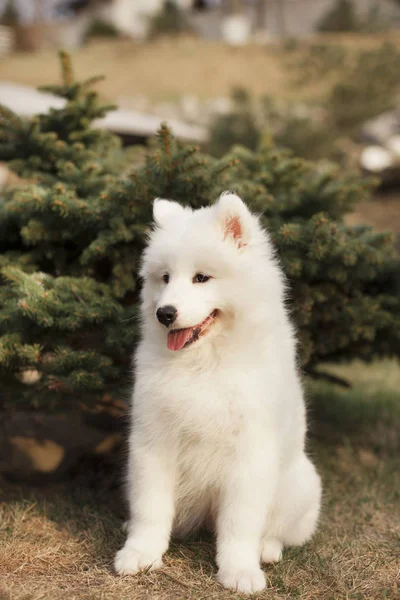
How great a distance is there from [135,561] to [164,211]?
1.67m

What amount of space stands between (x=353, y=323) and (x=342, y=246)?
580mm

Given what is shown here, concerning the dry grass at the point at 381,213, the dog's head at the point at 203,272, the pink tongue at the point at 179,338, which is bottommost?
the pink tongue at the point at 179,338

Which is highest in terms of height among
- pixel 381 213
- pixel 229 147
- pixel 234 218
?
pixel 229 147

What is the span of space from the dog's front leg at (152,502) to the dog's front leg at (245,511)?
11.2 inches

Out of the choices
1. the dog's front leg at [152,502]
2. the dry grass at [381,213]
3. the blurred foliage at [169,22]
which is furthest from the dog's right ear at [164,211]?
the blurred foliage at [169,22]

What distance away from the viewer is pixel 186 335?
8.64ft

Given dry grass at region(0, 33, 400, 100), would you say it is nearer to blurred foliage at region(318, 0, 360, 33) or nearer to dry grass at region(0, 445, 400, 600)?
blurred foliage at region(318, 0, 360, 33)

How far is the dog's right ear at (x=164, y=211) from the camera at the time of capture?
294cm

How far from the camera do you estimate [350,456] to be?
486cm

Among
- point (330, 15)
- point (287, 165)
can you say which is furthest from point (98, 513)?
point (330, 15)

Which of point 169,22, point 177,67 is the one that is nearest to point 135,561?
point 177,67

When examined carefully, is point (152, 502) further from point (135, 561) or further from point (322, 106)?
point (322, 106)

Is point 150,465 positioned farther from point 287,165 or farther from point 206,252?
point 287,165

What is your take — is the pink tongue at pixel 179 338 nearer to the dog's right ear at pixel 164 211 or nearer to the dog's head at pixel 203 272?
the dog's head at pixel 203 272
